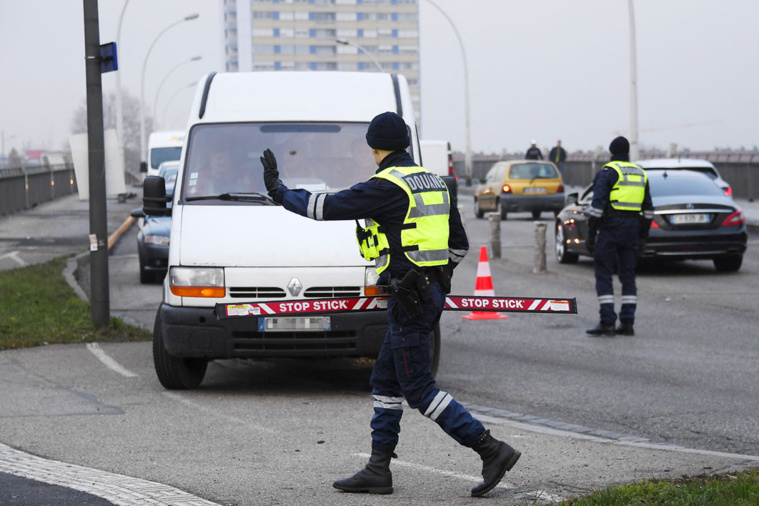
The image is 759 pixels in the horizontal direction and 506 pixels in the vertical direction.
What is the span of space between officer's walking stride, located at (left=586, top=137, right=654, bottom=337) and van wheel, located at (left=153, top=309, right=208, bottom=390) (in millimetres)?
4555

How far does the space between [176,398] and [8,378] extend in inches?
67.3

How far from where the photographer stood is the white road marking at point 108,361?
9.71 metres

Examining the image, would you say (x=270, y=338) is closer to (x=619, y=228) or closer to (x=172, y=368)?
(x=172, y=368)

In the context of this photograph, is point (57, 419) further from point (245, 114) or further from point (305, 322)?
point (245, 114)

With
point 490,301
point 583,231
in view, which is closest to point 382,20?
point 583,231

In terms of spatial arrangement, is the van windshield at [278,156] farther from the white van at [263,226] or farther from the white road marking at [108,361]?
the white road marking at [108,361]

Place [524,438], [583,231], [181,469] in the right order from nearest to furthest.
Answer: [181,469]
[524,438]
[583,231]

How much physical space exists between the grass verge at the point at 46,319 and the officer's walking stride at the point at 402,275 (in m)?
6.29

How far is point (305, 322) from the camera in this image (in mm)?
8234

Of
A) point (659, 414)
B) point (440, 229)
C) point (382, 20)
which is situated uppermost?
point (382, 20)

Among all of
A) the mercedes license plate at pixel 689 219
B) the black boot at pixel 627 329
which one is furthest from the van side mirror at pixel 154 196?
the mercedes license plate at pixel 689 219

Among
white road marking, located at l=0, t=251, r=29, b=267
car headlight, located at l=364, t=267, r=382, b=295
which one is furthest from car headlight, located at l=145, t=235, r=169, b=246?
car headlight, located at l=364, t=267, r=382, b=295

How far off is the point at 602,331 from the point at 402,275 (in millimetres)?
6565

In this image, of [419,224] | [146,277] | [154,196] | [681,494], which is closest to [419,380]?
[419,224]
